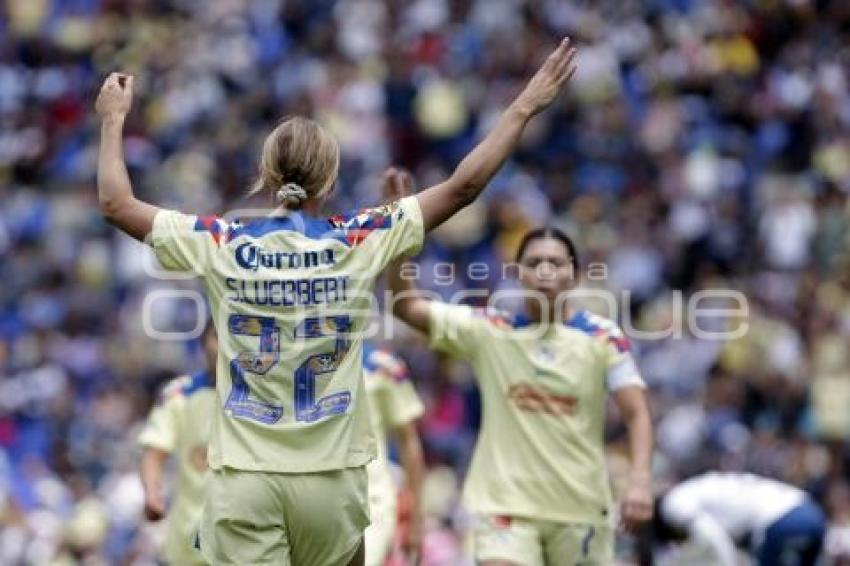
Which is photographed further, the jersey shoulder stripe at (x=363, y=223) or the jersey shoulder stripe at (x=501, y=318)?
the jersey shoulder stripe at (x=501, y=318)

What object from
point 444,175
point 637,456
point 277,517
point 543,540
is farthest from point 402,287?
point 444,175

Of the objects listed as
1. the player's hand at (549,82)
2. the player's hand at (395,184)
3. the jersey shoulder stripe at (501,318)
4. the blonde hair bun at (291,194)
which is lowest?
the jersey shoulder stripe at (501,318)

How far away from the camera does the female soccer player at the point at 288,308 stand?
21.7ft

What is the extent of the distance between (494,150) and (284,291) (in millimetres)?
808

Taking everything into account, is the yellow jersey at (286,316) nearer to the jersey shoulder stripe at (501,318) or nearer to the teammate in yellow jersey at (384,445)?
the jersey shoulder stripe at (501,318)

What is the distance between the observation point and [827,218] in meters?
17.6

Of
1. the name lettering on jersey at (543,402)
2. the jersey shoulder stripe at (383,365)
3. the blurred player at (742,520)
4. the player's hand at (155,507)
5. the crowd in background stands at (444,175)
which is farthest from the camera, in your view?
the crowd in background stands at (444,175)

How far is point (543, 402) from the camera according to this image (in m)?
9.01

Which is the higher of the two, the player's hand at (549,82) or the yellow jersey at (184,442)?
the player's hand at (549,82)

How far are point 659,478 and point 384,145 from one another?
628 cm

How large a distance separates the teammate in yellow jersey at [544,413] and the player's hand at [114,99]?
2.29 m

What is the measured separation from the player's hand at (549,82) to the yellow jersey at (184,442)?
3545 millimetres

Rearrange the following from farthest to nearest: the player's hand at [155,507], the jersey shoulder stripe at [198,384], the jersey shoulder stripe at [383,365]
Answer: the jersey shoulder stripe at [383,365]
the jersey shoulder stripe at [198,384]
the player's hand at [155,507]

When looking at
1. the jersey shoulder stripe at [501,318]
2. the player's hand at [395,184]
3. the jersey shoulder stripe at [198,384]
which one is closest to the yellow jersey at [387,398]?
the jersey shoulder stripe at [198,384]
